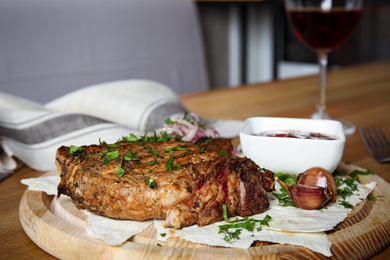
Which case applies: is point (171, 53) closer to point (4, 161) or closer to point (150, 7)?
point (150, 7)

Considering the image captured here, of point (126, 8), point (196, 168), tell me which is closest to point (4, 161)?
point (196, 168)

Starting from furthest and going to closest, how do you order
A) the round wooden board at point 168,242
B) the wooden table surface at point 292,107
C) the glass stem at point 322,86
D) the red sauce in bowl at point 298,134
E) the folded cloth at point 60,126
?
1. the glass stem at point 322,86
2. the folded cloth at point 60,126
3. the red sauce in bowl at point 298,134
4. the wooden table surface at point 292,107
5. the round wooden board at point 168,242

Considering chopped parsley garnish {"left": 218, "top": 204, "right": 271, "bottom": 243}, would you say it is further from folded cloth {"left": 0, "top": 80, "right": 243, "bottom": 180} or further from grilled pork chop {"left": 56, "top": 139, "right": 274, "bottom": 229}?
folded cloth {"left": 0, "top": 80, "right": 243, "bottom": 180}

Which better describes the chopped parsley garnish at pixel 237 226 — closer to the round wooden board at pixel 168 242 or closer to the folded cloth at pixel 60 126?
the round wooden board at pixel 168 242

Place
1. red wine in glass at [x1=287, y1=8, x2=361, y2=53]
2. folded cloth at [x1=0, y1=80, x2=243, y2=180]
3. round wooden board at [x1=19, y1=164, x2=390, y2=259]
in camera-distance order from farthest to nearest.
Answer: red wine in glass at [x1=287, y1=8, x2=361, y2=53], folded cloth at [x1=0, y1=80, x2=243, y2=180], round wooden board at [x1=19, y1=164, x2=390, y2=259]

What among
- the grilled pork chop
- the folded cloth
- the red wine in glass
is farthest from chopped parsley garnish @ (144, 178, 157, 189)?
the red wine in glass

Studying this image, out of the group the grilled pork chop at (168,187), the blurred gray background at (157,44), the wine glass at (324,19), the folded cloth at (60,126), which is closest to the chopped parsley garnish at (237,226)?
the grilled pork chop at (168,187)
